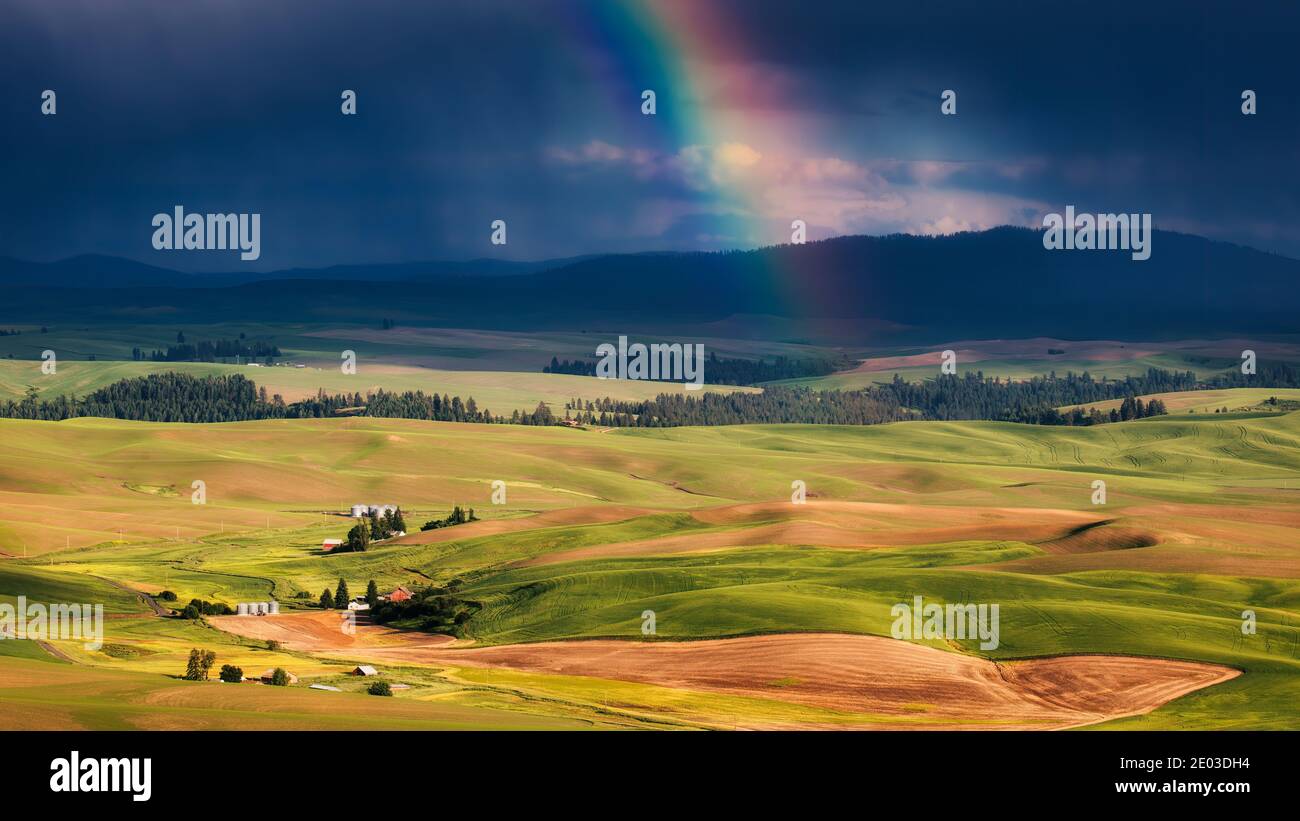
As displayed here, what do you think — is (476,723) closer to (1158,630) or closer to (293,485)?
(1158,630)

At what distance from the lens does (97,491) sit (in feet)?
Answer: 609

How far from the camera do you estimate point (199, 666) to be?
74.1 metres

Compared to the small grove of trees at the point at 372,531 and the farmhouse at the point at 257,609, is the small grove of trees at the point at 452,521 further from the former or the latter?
the farmhouse at the point at 257,609

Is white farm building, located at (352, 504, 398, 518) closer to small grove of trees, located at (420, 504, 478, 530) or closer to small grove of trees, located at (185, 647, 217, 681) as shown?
small grove of trees, located at (420, 504, 478, 530)

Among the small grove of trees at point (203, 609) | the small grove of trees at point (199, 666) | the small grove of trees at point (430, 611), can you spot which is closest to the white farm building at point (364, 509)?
the small grove of trees at point (203, 609)

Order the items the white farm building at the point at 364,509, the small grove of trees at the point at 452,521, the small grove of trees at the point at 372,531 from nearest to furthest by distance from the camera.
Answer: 1. the small grove of trees at the point at 372,531
2. the small grove of trees at the point at 452,521
3. the white farm building at the point at 364,509

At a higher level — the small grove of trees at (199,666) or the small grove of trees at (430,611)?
the small grove of trees at (199,666)

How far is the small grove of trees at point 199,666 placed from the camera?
239ft

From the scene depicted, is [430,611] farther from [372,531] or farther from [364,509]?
[364,509]

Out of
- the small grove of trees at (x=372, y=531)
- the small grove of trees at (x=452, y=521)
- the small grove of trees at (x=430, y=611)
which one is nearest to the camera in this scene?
the small grove of trees at (x=430, y=611)

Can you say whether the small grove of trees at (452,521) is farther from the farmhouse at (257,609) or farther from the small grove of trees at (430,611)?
the farmhouse at (257,609)

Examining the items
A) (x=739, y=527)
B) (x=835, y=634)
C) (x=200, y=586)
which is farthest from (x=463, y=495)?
(x=835, y=634)

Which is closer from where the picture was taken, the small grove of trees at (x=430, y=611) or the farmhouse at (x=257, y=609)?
the small grove of trees at (x=430, y=611)

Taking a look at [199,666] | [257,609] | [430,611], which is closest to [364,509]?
[257,609]
